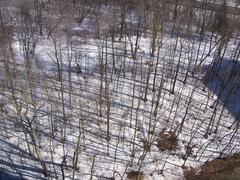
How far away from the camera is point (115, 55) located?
25.0 meters

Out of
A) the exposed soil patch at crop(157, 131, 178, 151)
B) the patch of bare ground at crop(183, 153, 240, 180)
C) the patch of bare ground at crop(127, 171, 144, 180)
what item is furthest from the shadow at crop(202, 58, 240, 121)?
the patch of bare ground at crop(127, 171, 144, 180)

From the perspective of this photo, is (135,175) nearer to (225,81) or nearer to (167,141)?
(167,141)

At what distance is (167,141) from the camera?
64.1 feet

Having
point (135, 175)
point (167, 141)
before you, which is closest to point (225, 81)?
point (167, 141)

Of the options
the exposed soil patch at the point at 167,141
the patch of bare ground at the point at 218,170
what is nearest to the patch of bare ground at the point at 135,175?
the exposed soil patch at the point at 167,141

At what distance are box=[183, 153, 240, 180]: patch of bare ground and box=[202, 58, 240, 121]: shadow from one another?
345 cm

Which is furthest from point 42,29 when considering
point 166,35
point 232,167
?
point 232,167

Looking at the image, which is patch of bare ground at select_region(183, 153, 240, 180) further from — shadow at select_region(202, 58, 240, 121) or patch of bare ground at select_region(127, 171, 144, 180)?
shadow at select_region(202, 58, 240, 121)

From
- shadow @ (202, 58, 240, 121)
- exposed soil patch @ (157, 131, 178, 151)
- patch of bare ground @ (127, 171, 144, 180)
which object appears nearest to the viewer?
patch of bare ground @ (127, 171, 144, 180)

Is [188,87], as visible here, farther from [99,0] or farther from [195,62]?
[99,0]

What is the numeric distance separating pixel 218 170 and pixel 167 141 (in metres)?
3.13

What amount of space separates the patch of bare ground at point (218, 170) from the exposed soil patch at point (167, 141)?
157cm

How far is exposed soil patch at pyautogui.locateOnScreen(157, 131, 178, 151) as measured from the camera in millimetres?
19156

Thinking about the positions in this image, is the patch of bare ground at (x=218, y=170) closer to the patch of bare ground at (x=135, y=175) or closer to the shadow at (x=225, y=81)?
the patch of bare ground at (x=135, y=175)
